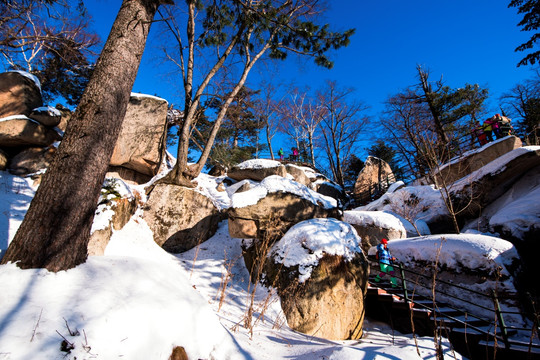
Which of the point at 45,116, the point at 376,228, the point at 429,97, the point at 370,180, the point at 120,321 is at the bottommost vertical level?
the point at 376,228

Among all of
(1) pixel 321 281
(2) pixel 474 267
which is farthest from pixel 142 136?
(2) pixel 474 267

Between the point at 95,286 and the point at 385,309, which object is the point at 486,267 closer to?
the point at 385,309

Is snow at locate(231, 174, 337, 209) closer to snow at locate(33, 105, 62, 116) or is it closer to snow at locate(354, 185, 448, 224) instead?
snow at locate(354, 185, 448, 224)

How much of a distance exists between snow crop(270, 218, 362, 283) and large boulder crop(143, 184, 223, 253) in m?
2.81

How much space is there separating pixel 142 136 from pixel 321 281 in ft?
29.6

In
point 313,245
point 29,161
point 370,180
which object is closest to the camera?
point 313,245

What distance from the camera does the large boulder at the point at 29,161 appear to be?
7.38 m

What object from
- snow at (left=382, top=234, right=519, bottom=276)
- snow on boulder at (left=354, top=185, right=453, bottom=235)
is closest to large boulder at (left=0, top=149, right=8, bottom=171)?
snow at (left=382, top=234, right=519, bottom=276)

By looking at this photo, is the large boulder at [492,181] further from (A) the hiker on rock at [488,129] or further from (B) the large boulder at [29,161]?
(B) the large boulder at [29,161]

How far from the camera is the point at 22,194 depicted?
609 cm

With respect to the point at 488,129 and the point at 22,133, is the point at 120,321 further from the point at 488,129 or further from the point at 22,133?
the point at 488,129

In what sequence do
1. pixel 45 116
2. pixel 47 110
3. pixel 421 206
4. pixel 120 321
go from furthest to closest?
pixel 421 206
pixel 47 110
pixel 45 116
pixel 120 321

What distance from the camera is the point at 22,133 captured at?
7.50 metres

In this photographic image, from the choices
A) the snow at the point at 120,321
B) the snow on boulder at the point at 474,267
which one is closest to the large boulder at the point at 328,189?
the snow on boulder at the point at 474,267
